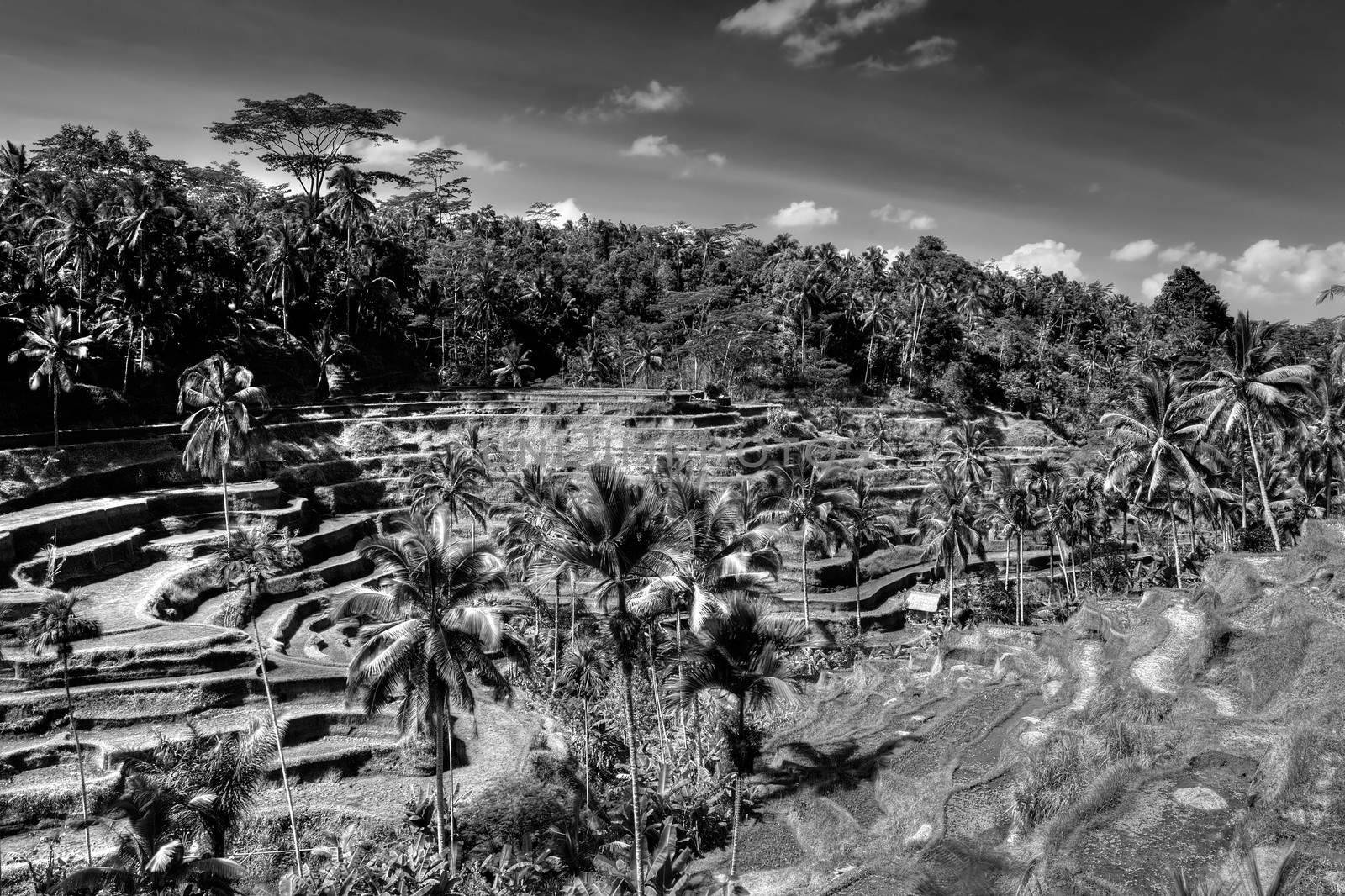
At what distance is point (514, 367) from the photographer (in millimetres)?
69688

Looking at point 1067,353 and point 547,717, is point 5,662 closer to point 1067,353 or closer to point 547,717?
point 547,717

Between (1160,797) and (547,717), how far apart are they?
20.3 m

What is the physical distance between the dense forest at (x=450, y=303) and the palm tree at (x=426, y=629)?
109 feet

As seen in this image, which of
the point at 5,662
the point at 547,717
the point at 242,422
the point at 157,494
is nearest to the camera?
the point at 5,662

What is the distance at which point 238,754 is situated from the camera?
17.8 m

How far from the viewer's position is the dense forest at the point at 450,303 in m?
48.6

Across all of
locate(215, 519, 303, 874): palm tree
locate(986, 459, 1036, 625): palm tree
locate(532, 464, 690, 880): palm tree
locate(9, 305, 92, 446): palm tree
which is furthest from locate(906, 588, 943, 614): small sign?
locate(9, 305, 92, 446): palm tree

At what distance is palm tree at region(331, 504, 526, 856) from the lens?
51.4 feet

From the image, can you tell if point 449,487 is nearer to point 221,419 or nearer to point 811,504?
point 221,419

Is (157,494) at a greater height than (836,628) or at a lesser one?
greater

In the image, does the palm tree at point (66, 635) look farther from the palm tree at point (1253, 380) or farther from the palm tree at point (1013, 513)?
the palm tree at point (1253, 380)

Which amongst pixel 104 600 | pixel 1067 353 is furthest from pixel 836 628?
pixel 1067 353

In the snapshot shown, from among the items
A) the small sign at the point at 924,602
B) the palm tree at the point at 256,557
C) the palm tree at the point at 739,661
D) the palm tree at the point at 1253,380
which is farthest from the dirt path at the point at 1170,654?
the palm tree at the point at 256,557

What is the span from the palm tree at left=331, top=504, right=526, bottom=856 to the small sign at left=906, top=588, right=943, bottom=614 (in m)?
28.9
